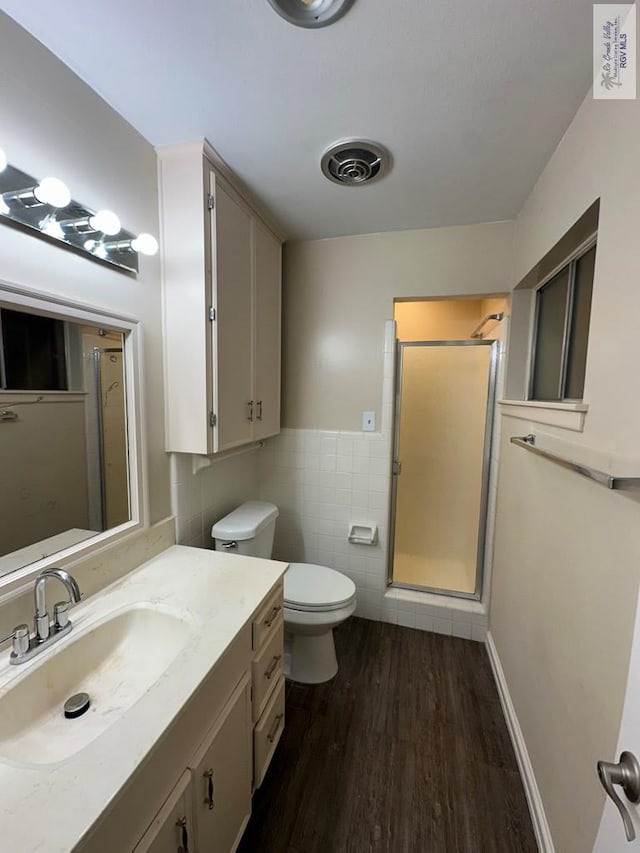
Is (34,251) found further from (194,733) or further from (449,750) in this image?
(449,750)

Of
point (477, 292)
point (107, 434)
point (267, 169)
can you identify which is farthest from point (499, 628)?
point (267, 169)

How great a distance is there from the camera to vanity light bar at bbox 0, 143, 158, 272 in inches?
34.2

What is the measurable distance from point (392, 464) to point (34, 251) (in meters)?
1.90

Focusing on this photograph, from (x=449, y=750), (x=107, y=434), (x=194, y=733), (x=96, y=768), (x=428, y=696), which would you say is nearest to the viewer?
(x=96, y=768)

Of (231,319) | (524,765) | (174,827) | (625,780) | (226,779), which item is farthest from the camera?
(231,319)

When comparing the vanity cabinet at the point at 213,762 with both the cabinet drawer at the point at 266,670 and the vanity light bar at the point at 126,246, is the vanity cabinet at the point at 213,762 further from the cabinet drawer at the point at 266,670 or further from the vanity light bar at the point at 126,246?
the vanity light bar at the point at 126,246

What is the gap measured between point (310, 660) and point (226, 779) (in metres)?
0.86

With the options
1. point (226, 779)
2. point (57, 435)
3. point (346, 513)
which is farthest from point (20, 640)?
point (346, 513)

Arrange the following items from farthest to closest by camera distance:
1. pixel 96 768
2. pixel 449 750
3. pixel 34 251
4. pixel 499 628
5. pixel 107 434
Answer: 1. pixel 499 628
2. pixel 449 750
3. pixel 107 434
4. pixel 34 251
5. pixel 96 768

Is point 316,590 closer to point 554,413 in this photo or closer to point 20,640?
point 20,640

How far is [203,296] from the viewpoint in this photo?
1.34m

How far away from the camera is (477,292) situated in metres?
1.94

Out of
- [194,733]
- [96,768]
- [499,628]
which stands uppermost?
[96,768]

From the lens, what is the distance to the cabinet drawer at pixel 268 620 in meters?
1.12
